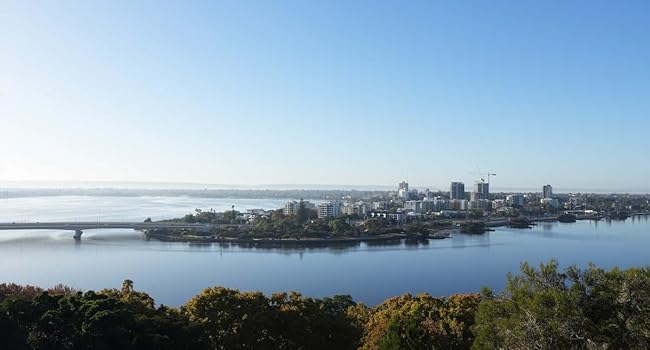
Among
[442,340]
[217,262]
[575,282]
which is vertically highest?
[575,282]

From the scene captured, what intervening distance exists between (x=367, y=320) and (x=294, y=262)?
22.9 ft

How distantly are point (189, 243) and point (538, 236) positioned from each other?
9928mm

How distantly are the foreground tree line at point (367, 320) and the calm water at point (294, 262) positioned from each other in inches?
153

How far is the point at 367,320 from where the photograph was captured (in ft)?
11.9

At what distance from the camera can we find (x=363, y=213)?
23.5 metres

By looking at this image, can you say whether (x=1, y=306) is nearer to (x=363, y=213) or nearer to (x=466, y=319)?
(x=466, y=319)

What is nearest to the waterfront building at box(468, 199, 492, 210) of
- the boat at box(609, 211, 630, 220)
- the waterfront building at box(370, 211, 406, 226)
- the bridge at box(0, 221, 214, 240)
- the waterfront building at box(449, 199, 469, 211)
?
the waterfront building at box(449, 199, 469, 211)

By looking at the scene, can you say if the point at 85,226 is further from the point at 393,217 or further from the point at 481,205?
the point at 481,205

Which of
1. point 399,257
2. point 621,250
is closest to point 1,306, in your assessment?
point 399,257

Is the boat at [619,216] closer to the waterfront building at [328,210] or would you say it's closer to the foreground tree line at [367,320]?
the waterfront building at [328,210]

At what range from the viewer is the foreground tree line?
1982 millimetres

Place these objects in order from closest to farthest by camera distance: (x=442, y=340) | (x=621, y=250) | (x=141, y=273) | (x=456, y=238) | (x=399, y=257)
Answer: (x=442, y=340) < (x=141, y=273) < (x=399, y=257) < (x=621, y=250) < (x=456, y=238)

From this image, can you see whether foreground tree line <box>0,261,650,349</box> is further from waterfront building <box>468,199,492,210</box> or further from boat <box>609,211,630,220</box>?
waterfront building <box>468,199,492,210</box>

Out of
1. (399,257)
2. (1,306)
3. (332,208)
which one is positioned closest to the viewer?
(1,306)
